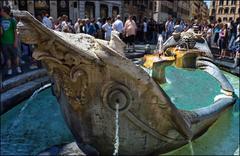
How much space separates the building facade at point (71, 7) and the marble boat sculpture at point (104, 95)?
1575 centimetres

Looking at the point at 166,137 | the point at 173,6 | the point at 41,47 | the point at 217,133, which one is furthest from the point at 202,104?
the point at 173,6

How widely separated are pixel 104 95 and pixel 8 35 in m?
4.71

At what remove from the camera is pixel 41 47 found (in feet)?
8.22

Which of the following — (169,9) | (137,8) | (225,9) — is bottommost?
(137,8)

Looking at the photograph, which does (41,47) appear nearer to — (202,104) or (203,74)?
(202,104)

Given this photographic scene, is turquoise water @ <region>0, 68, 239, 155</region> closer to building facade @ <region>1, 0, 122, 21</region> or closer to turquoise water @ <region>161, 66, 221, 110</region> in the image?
turquoise water @ <region>161, 66, 221, 110</region>

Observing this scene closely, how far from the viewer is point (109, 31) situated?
12.0 meters

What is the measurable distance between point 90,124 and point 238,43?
873cm

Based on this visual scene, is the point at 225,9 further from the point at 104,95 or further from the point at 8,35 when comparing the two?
the point at 104,95

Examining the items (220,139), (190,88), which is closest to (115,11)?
(190,88)

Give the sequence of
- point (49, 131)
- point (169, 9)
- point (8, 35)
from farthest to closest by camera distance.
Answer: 1. point (169, 9)
2. point (8, 35)
3. point (49, 131)

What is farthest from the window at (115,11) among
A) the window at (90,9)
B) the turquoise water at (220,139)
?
the turquoise water at (220,139)

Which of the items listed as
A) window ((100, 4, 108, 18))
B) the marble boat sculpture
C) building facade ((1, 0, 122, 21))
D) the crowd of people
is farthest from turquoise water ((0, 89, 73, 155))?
window ((100, 4, 108, 18))

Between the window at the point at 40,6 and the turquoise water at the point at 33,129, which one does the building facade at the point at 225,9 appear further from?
the turquoise water at the point at 33,129
